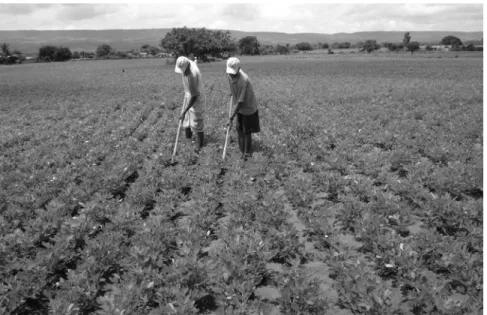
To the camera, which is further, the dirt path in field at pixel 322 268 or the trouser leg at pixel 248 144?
the trouser leg at pixel 248 144

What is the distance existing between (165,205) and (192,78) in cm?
345

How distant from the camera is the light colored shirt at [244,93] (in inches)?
291

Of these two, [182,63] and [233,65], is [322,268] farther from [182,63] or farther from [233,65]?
[182,63]

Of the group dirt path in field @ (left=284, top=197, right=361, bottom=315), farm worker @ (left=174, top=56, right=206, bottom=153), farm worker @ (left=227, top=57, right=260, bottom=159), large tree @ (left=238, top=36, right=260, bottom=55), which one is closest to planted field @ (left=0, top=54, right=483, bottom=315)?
dirt path in field @ (left=284, top=197, right=361, bottom=315)

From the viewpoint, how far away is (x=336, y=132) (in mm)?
10273

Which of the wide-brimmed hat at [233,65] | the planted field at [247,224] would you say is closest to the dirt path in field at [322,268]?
the planted field at [247,224]

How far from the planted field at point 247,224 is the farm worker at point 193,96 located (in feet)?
1.67

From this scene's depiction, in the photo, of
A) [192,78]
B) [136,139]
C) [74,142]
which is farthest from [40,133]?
[192,78]

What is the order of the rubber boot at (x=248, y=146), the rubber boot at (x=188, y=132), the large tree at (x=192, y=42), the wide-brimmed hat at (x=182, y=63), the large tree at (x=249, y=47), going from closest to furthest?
1. the wide-brimmed hat at (x=182, y=63)
2. the rubber boot at (x=248, y=146)
3. the rubber boot at (x=188, y=132)
4. the large tree at (x=192, y=42)
5. the large tree at (x=249, y=47)

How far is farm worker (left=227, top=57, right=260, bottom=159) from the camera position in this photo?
7.32 meters

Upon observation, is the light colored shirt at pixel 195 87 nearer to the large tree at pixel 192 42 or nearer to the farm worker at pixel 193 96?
the farm worker at pixel 193 96

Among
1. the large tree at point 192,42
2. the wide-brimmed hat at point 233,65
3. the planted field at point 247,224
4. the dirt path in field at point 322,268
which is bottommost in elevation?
the dirt path in field at point 322,268

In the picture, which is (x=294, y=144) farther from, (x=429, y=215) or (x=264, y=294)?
(x=264, y=294)

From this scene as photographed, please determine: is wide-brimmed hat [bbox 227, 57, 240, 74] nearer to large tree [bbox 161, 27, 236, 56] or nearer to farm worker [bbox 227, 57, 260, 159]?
farm worker [bbox 227, 57, 260, 159]
